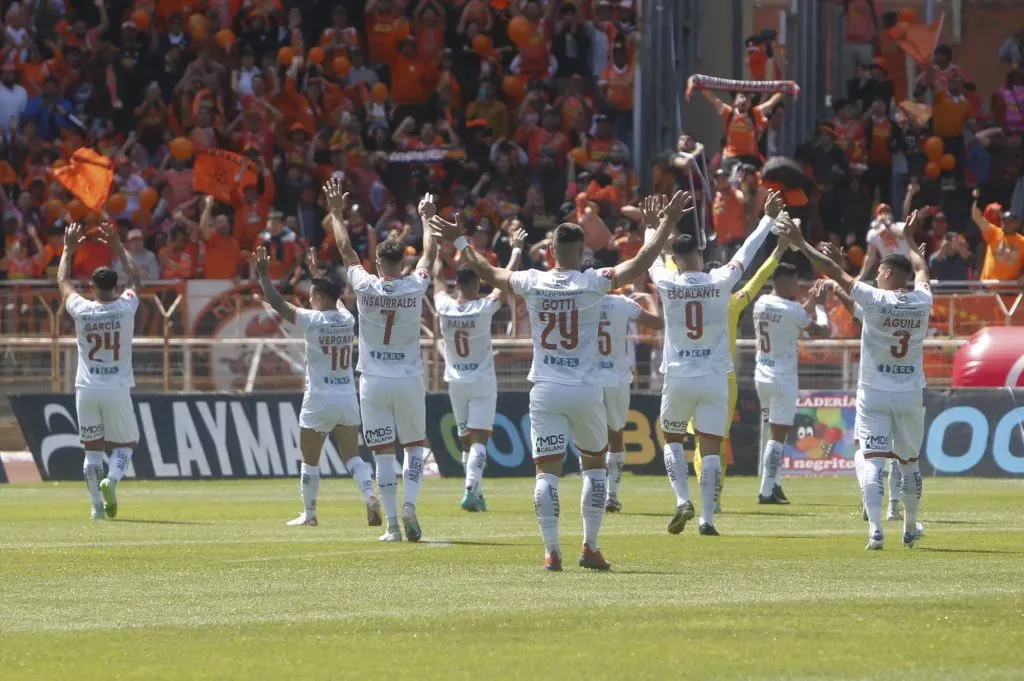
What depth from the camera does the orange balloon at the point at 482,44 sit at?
33.1 metres

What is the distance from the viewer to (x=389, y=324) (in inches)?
627

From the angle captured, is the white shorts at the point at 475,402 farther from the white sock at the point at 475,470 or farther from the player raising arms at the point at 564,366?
the player raising arms at the point at 564,366

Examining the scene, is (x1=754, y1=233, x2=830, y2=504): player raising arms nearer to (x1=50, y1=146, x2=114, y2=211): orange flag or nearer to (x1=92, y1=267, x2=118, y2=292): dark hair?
(x1=92, y1=267, x2=118, y2=292): dark hair

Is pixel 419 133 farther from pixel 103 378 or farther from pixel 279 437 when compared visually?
pixel 103 378

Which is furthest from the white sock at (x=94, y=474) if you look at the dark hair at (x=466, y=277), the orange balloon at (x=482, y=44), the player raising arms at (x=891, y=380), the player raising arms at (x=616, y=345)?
the orange balloon at (x=482, y=44)

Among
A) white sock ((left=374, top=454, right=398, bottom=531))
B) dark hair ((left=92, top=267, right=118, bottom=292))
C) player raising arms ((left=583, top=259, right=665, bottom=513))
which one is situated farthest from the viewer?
dark hair ((left=92, top=267, right=118, bottom=292))

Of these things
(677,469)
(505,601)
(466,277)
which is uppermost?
(466,277)

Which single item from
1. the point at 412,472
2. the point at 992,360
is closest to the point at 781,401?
the point at 992,360

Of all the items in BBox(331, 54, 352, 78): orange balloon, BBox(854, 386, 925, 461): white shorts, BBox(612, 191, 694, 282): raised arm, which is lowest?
BBox(854, 386, 925, 461): white shorts

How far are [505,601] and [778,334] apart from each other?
1044 centimetres

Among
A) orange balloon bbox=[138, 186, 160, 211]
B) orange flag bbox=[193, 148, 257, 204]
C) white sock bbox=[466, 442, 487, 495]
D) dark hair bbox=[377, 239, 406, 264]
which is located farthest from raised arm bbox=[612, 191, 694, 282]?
orange balloon bbox=[138, 186, 160, 211]

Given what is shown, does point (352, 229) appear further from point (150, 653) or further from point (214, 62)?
point (150, 653)

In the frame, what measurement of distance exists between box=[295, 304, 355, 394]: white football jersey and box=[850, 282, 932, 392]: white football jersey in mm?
5351

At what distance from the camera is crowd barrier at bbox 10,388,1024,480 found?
26203 mm
